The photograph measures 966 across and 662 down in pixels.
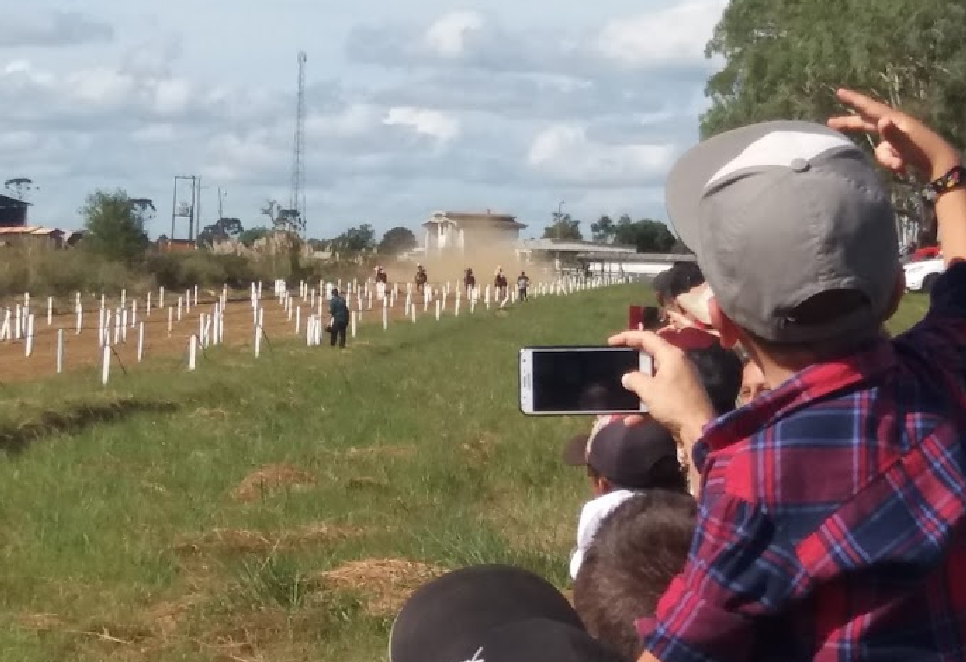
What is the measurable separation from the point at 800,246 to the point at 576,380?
931 mm

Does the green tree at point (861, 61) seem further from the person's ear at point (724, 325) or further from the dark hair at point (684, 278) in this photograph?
the person's ear at point (724, 325)

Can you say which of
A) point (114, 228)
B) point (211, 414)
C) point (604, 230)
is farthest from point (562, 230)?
point (211, 414)

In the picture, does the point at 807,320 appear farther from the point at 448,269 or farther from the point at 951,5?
the point at 448,269

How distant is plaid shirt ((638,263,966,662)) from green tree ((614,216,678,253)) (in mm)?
131078

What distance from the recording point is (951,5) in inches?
1921

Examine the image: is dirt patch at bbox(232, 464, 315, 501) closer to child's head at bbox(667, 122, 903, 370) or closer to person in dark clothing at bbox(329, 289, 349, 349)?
child's head at bbox(667, 122, 903, 370)

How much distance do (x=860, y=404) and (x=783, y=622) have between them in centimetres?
29

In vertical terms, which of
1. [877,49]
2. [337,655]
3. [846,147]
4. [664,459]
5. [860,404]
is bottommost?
[337,655]

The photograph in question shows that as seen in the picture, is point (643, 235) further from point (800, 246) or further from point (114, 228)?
point (800, 246)

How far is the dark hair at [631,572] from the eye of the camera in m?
2.92

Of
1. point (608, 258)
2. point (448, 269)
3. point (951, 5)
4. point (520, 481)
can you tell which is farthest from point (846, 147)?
point (608, 258)

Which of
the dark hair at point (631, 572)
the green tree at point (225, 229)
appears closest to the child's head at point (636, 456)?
the dark hair at point (631, 572)

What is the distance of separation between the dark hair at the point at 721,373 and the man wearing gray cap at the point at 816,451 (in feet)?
4.88

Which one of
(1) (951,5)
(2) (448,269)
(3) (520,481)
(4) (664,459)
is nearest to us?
(4) (664,459)
